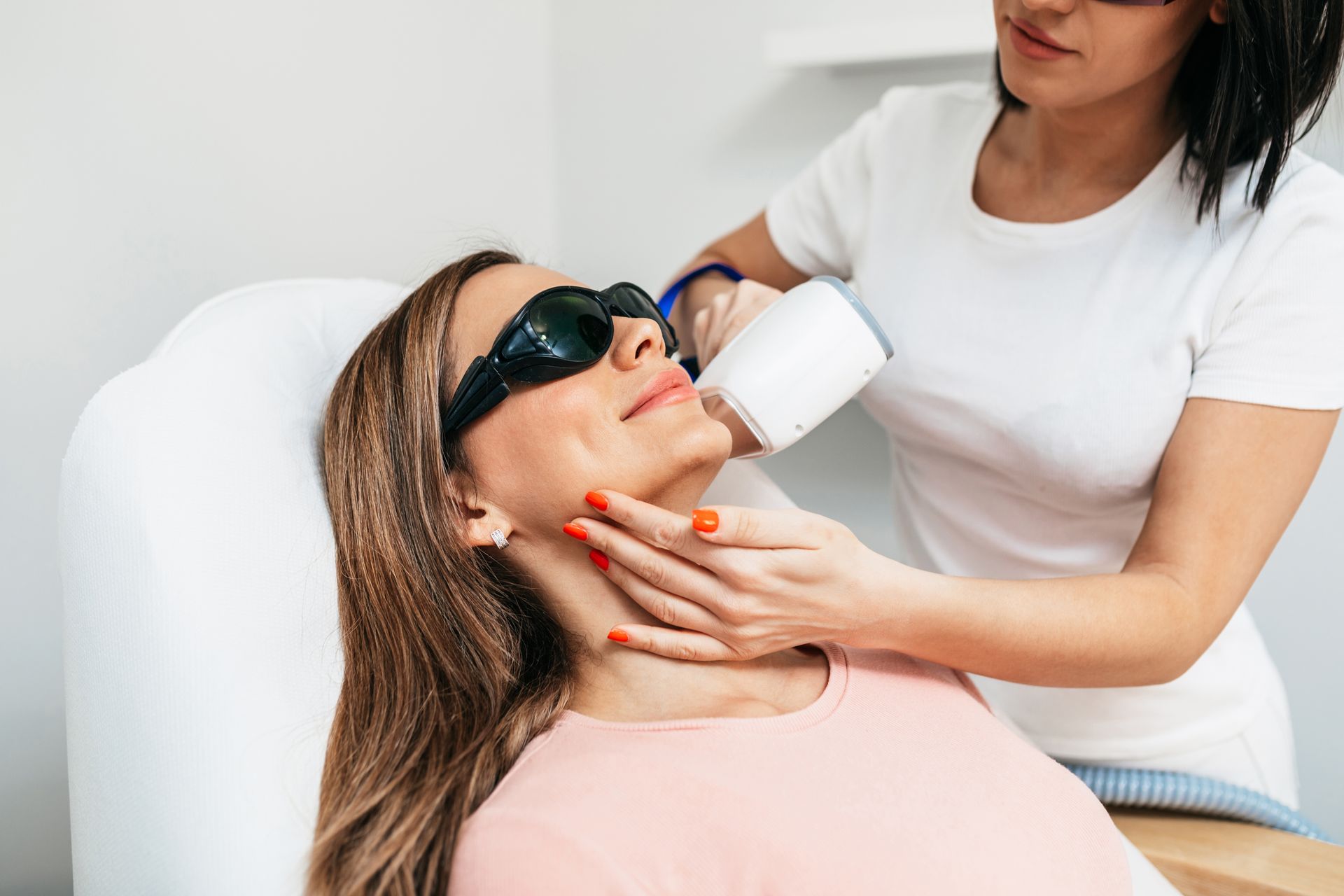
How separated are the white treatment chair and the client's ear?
15 cm

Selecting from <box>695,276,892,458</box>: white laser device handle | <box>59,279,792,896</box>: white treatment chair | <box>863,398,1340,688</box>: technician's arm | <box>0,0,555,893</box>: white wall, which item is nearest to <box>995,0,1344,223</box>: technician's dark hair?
<box>863,398,1340,688</box>: technician's arm

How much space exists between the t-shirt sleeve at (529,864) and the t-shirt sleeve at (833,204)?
99 cm

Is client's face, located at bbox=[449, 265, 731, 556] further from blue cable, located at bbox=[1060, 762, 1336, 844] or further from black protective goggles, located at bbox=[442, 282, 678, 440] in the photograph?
blue cable, located at bbox=[1060, 762, 1336, 844]

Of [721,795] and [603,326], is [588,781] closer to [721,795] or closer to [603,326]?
[721,795]

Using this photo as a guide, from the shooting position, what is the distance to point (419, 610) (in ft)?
3.40

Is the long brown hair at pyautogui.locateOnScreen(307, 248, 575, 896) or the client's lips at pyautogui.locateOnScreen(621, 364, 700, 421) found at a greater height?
the client's lips at pyautogui.locateOnScreen(621, 364, 700, 421)

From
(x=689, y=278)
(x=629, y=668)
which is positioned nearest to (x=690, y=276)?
(x=689, y=278)

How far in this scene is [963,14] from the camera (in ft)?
5.73

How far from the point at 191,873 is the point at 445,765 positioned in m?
0.22

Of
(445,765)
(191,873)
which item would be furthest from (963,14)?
(191,873)

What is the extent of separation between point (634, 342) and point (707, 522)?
289mm

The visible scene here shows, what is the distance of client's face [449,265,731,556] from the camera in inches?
39.8

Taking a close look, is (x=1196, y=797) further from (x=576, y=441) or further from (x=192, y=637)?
(x=192, y=637)

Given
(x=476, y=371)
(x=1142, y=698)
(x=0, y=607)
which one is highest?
(x=476, y=371)
